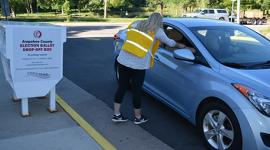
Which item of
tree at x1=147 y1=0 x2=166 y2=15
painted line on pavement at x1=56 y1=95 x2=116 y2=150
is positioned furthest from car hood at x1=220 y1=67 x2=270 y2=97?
tree at x1=147 y1=0 x2=166 y2=15

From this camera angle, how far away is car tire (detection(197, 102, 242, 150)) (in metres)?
4.30

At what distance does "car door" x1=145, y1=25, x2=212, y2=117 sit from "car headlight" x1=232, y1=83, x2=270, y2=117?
2.56 feet

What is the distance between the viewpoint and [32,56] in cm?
558

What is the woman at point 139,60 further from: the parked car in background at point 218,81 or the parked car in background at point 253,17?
the parked car in background at point 253,17

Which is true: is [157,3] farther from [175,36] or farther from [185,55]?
[185,55]

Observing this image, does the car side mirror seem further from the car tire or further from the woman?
the car tire

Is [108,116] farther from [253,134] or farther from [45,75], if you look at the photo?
[253,134]

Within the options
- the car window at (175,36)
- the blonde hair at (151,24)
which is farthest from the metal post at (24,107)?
the car window at (175,36)

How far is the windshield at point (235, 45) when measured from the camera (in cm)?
509

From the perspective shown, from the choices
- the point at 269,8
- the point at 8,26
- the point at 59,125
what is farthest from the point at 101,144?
the point at 269,8

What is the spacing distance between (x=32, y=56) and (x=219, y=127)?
9.24ft

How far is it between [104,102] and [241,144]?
121 inches

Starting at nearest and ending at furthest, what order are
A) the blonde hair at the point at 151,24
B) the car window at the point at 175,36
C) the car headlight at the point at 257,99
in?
1. the car headlight at the point at 257,99
2. the blonde hair at the point at 151,24
3. the car window at the point at 175,36

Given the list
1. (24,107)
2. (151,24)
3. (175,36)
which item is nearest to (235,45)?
(175,36)
